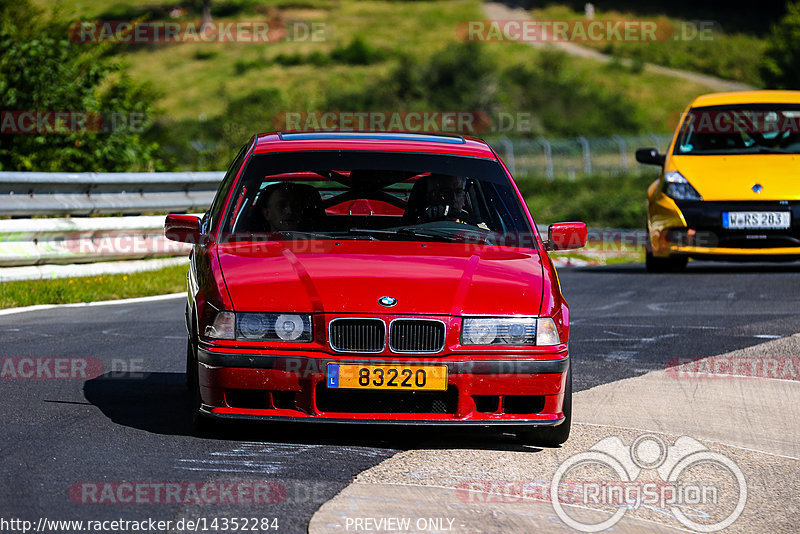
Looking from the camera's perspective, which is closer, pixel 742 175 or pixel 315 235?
pixel 315 235

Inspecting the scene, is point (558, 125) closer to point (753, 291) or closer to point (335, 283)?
point (753, 291)

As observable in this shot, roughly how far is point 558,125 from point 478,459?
5399 cm

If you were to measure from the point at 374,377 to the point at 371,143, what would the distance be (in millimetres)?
1940

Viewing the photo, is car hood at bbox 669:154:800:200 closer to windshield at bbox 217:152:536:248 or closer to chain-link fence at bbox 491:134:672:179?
windshield at bbox 217:152:536:248

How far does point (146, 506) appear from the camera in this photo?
4812mm

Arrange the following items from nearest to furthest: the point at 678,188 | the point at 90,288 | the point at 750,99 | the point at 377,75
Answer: the point at 90,288 → the point at 678,188 → the point at 750,99 → the point at 377,75

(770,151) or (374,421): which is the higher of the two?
(770,151)

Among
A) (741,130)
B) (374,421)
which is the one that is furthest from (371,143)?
(741,130)

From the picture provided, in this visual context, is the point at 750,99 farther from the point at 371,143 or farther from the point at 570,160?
the point at 570,160

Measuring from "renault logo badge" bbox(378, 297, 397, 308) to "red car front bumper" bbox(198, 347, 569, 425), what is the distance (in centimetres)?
24

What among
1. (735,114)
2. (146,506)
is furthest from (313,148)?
(735,114)

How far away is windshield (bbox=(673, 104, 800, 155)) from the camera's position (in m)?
14.4

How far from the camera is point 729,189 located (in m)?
13.6

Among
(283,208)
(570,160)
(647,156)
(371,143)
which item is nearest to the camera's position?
(283,208)
